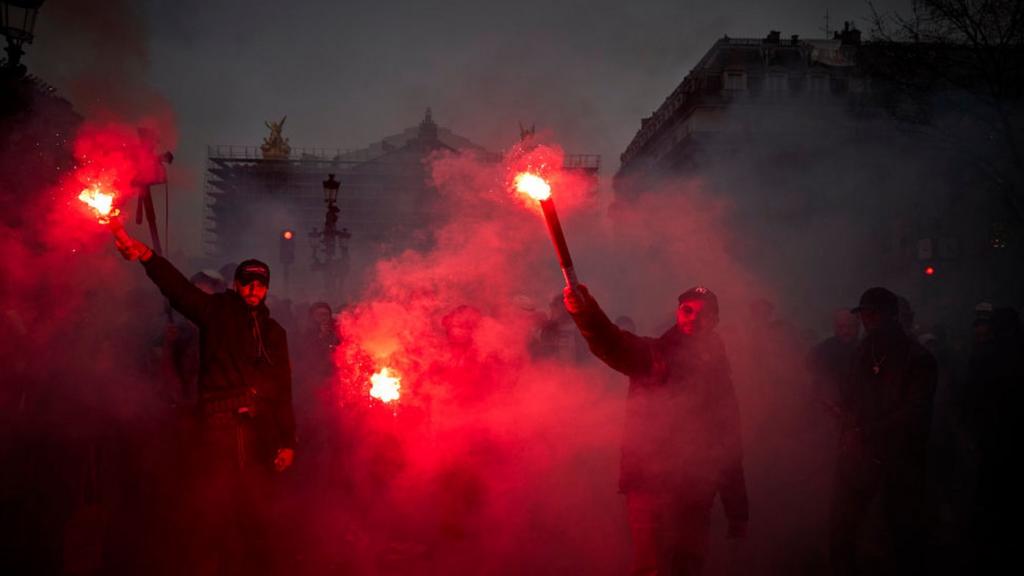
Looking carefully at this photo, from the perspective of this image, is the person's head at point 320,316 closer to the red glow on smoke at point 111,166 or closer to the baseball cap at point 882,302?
the red glow on smoke at point 111,166

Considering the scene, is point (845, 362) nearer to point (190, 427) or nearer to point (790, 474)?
point (790, 474)

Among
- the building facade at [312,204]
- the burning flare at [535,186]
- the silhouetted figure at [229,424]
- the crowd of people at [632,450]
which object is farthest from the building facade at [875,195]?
the building facade at [312,204]

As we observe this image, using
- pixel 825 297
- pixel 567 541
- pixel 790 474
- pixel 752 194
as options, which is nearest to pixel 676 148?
pixel 752 194

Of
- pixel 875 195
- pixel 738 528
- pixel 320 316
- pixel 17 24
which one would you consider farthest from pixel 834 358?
pixel 875 195

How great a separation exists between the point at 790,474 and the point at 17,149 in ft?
28.4

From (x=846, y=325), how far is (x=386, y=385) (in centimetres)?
406

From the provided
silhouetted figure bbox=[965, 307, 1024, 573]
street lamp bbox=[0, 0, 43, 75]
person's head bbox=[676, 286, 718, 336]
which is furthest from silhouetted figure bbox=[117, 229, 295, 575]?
silhouetted figure bbox=[965, 307, 1024, 573]

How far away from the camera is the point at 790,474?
671 centimetres

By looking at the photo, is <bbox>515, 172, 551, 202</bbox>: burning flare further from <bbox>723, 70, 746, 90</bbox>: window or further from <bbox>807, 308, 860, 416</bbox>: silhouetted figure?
<bbox>723, 70, 746, 90</bbox>: window

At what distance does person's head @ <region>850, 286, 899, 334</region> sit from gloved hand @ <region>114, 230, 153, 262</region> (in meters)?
4.18

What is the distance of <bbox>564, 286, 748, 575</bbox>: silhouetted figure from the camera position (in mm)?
3242

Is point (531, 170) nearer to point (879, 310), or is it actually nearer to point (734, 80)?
point (879, 310)

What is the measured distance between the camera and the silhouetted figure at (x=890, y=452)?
13.2 feet

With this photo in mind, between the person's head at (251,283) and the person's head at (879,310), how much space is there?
365 cm
